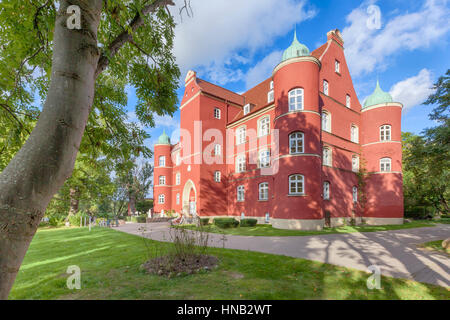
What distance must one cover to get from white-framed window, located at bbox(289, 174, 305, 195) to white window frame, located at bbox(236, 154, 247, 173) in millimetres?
7766

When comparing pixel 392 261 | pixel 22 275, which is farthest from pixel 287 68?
pixel 22 275

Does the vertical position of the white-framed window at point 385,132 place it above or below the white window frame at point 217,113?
below

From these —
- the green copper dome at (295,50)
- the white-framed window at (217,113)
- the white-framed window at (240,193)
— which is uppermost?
the green copper dome at (295,50)

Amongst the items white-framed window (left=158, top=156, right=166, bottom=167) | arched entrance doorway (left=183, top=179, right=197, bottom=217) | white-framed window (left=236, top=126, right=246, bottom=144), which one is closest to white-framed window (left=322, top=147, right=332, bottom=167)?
white-framed window (left=236, top=126, right=246, bottom=144)

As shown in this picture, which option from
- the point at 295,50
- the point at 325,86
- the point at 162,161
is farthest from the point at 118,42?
the point at 162,161

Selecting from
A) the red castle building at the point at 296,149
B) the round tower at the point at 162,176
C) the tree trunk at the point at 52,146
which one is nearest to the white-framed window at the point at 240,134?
the red castle building at the point at 296,149

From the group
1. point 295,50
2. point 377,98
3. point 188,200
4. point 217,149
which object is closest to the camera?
point 295,50

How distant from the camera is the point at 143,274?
5.25 meters

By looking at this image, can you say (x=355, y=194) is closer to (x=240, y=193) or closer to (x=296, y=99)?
(x=240, y=193)

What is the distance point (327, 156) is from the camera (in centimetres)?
1883

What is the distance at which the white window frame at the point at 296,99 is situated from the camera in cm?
1648

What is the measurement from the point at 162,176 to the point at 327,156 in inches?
920

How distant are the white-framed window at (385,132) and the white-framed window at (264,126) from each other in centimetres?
1062

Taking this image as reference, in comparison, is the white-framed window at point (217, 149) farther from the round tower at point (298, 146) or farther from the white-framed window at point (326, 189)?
the white-framed window at point (326, 189)
